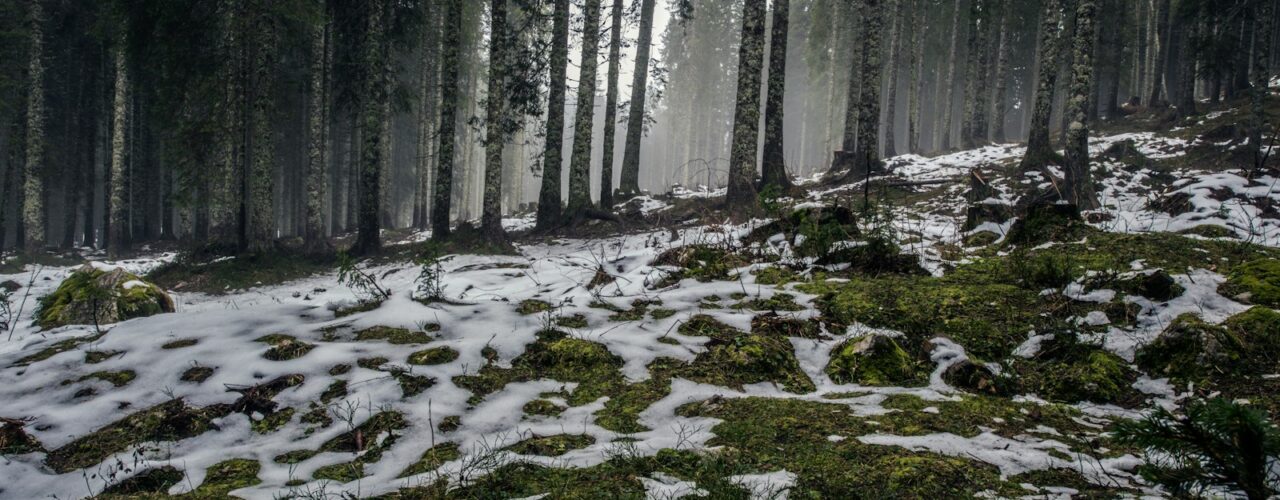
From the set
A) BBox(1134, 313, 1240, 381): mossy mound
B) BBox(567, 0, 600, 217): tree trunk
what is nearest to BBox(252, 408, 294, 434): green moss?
BBox(1134, 313, 1240, 381): mossy mound

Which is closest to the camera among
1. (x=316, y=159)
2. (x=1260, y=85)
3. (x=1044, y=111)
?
(x=1044, y=111)

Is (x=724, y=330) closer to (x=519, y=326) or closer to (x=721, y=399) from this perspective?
(x=721, y=399)

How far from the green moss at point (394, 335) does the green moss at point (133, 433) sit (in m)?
1.11

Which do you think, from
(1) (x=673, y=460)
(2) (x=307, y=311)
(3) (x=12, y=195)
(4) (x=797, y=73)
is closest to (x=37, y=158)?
(3) (x=12, y=195)

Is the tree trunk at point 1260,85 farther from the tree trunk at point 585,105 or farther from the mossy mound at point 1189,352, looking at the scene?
the tree trunk at point 585,105

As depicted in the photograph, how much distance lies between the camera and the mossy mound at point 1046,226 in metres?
5.48

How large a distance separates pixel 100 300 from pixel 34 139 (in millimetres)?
14854

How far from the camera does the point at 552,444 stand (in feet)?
8.80

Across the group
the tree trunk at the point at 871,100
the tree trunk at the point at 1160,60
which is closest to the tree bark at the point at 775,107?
the tree trunk at the point at 871,100

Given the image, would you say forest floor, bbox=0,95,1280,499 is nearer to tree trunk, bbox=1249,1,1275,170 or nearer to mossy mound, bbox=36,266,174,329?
mossy mound, bbox=36,266,174,329

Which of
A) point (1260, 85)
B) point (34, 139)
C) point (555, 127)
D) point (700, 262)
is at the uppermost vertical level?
point (1260, 85)

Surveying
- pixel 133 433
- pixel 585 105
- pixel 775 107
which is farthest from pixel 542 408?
pixel 585 105

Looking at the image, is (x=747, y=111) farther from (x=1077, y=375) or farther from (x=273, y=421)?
(x=273, y=421)

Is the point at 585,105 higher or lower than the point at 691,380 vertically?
higher
